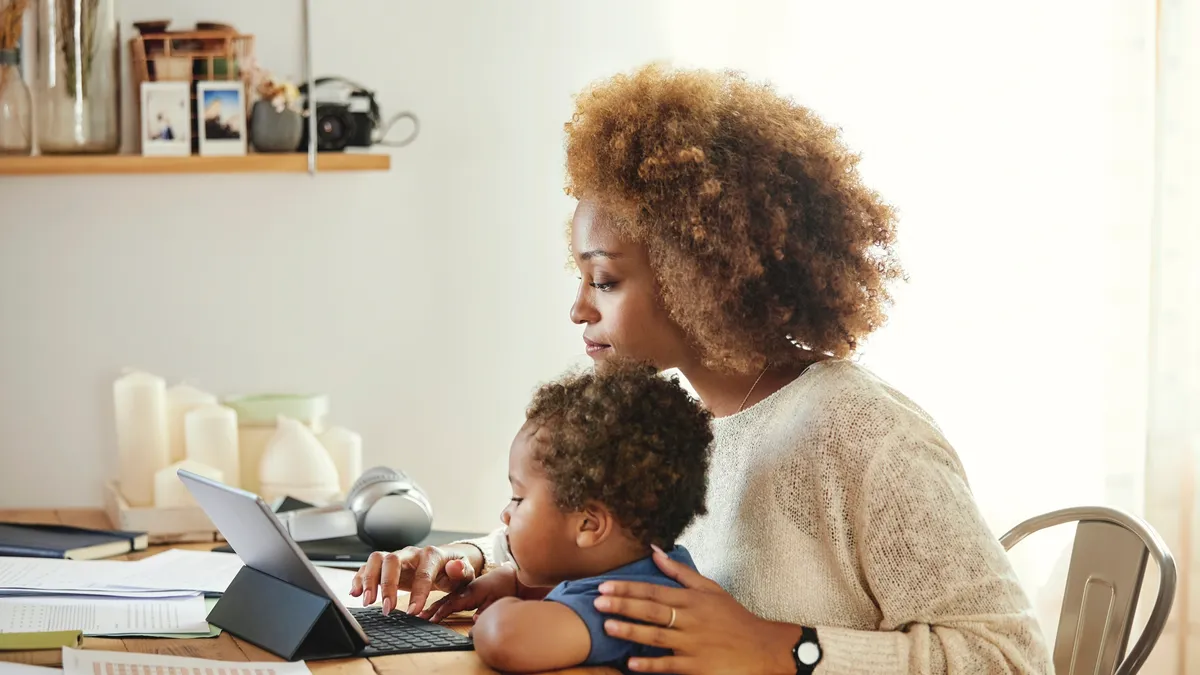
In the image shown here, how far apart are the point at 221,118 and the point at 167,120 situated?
110 millimetres

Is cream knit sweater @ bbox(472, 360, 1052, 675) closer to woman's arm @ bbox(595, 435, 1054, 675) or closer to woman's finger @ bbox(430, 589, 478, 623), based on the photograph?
woman's arm @ bbox(595, 435, 1054, 675)

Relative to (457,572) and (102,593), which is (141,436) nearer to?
(102,593)

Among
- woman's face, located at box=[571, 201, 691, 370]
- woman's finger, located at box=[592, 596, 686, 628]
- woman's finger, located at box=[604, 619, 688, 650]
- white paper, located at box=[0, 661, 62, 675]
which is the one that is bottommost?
white paper, located at box=[0, 661, 62, 675]

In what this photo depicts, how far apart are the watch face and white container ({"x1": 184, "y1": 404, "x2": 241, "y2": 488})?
1.36 metres

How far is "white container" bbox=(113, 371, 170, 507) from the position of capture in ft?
7.23

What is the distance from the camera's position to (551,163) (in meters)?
2.79

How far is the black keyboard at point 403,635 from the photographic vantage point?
120cm

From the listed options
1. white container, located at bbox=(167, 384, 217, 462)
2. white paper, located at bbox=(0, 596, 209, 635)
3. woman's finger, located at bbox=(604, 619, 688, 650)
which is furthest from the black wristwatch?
white container, located at bbox=(167, 384, 217, 462)

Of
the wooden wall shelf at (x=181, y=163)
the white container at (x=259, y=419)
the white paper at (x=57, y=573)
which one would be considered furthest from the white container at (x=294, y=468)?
the wooden wall shelf at (x=181, y=163)

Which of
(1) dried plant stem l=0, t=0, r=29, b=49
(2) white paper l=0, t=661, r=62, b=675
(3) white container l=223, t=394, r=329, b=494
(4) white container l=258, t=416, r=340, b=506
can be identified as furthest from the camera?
(1) dried plant stem l=0, t=0, r=29, b=49

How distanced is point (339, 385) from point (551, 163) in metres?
0.70

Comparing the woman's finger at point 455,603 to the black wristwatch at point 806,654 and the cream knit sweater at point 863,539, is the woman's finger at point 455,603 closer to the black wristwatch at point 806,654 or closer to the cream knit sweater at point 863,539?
the cream knit sweater at point 863,539

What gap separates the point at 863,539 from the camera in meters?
1.18

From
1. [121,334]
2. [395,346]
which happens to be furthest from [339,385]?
[121,334]
